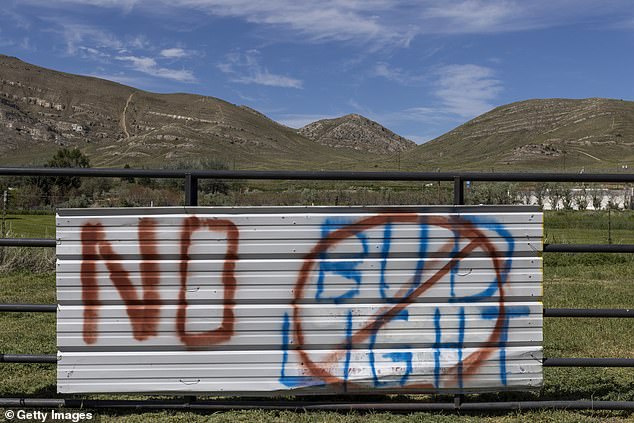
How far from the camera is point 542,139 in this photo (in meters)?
144

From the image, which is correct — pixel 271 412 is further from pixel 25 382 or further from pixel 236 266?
pixel 25 382

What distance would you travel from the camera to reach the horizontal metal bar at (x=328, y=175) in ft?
12.3

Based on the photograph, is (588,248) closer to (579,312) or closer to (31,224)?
(579,312)

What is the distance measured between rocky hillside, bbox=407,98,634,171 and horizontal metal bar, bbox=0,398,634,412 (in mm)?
104097

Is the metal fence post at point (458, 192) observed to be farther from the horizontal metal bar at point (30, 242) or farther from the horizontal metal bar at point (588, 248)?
the horizontal metal bar at point (30, 242)

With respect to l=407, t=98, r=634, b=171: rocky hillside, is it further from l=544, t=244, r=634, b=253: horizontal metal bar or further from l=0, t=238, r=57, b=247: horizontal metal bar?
l=0, t=238, r=57, b=247: horizontal metal bar

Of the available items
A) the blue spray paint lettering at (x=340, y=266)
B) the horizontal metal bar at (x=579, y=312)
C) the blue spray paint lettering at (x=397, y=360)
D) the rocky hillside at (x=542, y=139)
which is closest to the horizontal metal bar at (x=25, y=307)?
the blue spray paint lettering at (x=340, y=266)

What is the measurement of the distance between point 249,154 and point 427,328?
146842 mm

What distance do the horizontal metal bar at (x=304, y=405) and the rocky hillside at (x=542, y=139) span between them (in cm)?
10410

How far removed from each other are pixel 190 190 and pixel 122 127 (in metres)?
179

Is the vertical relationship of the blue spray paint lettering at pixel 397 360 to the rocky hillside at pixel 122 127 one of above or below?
below

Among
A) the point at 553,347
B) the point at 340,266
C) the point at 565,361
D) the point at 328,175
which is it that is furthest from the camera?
the point at 553,347

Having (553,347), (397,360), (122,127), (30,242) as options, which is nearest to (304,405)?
(397,360)

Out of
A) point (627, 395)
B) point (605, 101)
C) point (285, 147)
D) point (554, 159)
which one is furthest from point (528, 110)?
point (627, 395)
